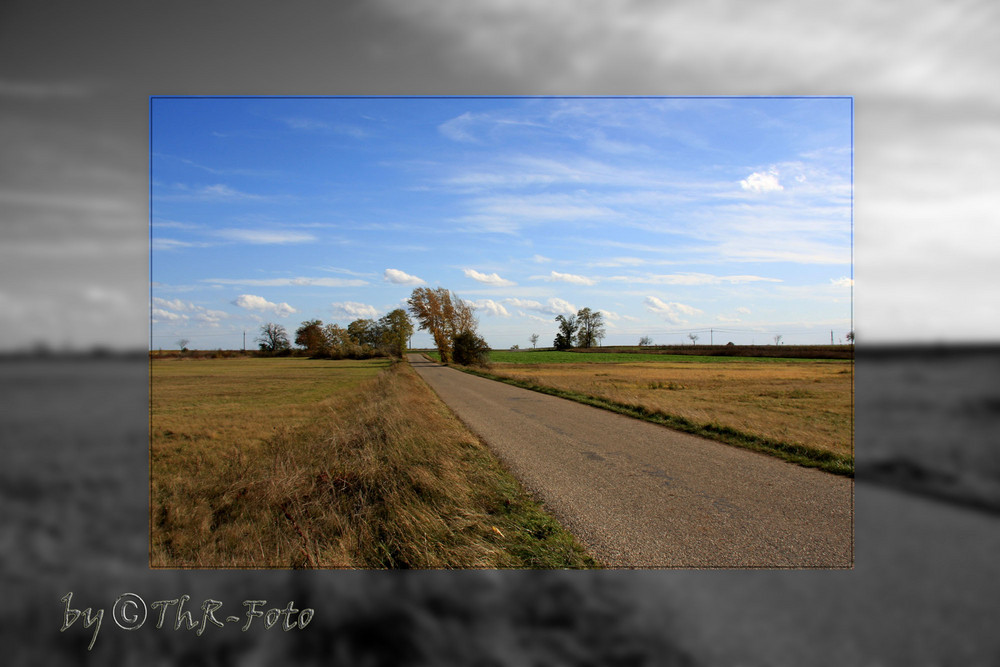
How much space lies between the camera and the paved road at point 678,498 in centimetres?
497

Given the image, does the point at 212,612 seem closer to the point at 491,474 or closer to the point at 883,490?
the point at 491,474

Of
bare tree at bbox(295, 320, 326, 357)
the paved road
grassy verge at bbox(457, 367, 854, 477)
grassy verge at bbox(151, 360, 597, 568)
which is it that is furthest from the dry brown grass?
bare tree at bbox(295, 320, 326, 357)

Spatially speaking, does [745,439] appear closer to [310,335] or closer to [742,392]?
[310,335]

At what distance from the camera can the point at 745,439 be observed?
1123cm

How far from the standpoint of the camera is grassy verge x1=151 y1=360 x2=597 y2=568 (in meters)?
4.85

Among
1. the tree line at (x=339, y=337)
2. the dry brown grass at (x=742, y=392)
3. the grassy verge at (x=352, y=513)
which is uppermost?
the tree line at (x=339, y=337)

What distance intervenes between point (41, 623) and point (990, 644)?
776 centimetres

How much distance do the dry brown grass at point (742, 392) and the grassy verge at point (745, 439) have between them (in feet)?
0.55

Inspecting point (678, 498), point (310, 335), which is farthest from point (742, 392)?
point (310, 335)

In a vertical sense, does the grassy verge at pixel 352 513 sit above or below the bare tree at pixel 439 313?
below
